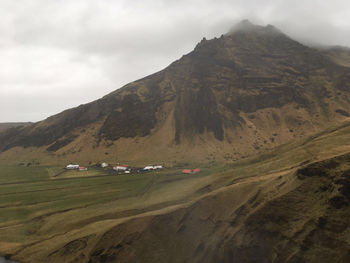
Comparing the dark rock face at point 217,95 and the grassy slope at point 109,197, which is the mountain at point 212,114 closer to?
the dark rock face at point 217,95

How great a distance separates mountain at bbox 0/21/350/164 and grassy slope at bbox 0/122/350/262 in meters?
57.0

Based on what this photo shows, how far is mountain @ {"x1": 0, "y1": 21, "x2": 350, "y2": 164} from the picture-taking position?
14925cm

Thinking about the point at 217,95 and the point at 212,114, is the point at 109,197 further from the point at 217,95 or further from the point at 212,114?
the point at 217,95

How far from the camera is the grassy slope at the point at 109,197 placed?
4228 centimetres

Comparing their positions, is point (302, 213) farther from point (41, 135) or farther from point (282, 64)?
point (41, 135)

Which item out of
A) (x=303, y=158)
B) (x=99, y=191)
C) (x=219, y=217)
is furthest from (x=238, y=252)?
(x=99, y=191)

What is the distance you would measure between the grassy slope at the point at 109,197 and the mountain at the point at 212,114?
57026mm

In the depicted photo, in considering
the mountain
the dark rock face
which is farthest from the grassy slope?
the dark rock face

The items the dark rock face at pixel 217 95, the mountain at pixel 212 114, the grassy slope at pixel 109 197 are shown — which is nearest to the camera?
the grassy slope at pixel 109 197

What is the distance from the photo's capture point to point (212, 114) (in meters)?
165

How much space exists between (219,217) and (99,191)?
5229 cm

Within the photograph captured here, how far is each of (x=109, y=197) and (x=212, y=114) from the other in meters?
105

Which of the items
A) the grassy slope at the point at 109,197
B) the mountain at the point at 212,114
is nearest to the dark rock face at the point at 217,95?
the mountain at the point at 212,114

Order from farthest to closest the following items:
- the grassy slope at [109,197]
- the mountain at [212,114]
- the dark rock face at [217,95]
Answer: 1. the dark rock face at [217,95]
2. the mountain at [212,114]
3. the grassy slope at [109,197]
